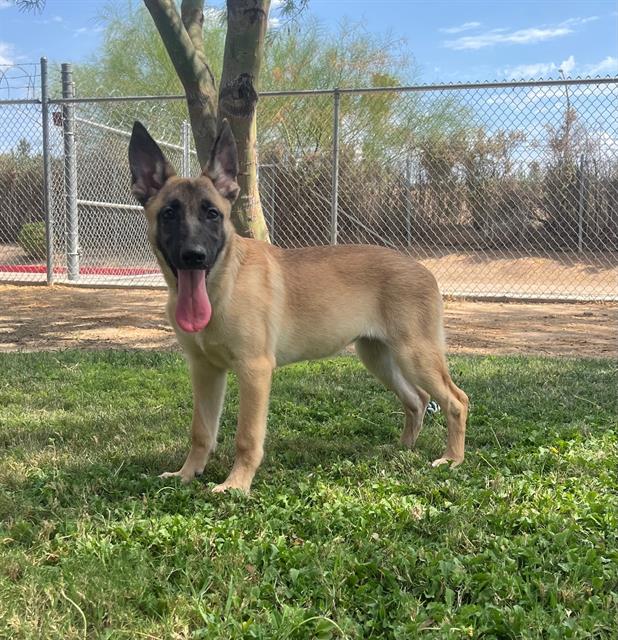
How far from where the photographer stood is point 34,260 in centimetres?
1519

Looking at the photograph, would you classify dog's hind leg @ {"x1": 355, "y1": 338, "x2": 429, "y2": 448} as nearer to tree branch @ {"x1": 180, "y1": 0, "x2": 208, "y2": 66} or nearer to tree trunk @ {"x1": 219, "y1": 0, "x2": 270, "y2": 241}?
tree trunk @ {"x1": 219, "y1": 0, "x2": 270, "y2": 241}

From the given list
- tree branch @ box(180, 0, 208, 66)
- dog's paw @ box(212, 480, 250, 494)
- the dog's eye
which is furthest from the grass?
tree branch @ box(180, 0, 208, 66)

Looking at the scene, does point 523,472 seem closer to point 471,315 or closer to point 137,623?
point 137,623

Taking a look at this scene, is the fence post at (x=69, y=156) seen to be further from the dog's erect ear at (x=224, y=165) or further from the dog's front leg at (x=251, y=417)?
the dog's front leg at (x=251, y=417)

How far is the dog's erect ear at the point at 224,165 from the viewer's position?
3.26 m

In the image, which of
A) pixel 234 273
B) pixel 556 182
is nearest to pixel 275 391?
pixel 234 273

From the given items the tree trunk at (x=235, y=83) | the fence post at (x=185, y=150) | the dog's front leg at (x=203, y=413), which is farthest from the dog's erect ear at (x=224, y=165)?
the fence post at (x=185, y=150)

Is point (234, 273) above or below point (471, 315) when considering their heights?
above

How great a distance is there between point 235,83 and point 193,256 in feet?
9.24

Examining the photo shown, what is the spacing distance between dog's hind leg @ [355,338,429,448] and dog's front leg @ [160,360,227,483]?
3.28ft

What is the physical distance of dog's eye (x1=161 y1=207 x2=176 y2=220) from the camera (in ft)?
9.96

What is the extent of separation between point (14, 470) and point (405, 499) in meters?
1.87

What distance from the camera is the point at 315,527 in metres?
2.45

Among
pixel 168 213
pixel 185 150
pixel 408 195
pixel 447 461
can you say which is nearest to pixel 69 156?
pixel 185 150
